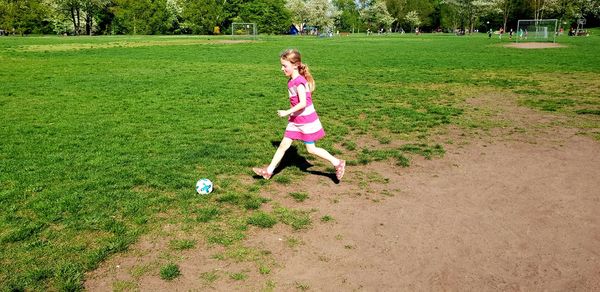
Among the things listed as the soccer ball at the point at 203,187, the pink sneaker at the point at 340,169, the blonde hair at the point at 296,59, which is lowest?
the soccer ball at the point at 203,187

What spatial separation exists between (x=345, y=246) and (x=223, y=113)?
690 centimetres

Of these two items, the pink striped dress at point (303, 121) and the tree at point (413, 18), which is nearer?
the pink striped dress at point (303, 121)

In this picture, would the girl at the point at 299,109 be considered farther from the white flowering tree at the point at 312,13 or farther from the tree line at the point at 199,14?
the white flowering tree at the point at 312,13

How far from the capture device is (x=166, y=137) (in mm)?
8297

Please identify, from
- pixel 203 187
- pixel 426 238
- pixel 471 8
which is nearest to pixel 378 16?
pixel 471 8

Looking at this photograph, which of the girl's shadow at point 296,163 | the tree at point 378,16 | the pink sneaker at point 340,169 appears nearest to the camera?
the pink sneaker at point 340,169

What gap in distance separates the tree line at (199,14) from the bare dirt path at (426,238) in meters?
75.1

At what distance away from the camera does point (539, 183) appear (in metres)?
6.09

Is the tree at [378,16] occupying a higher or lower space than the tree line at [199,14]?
higher

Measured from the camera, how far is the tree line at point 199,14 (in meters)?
71.6

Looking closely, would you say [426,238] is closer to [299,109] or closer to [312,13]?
[299,109]

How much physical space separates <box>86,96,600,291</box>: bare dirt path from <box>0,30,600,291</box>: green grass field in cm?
45

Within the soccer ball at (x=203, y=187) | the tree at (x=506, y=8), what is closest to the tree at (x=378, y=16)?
the tree at (x=506, y=8)

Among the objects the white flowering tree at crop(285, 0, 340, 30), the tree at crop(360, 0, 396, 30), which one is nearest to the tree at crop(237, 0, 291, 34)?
the white flowering tree at crop(285, 0, 340, 30)
